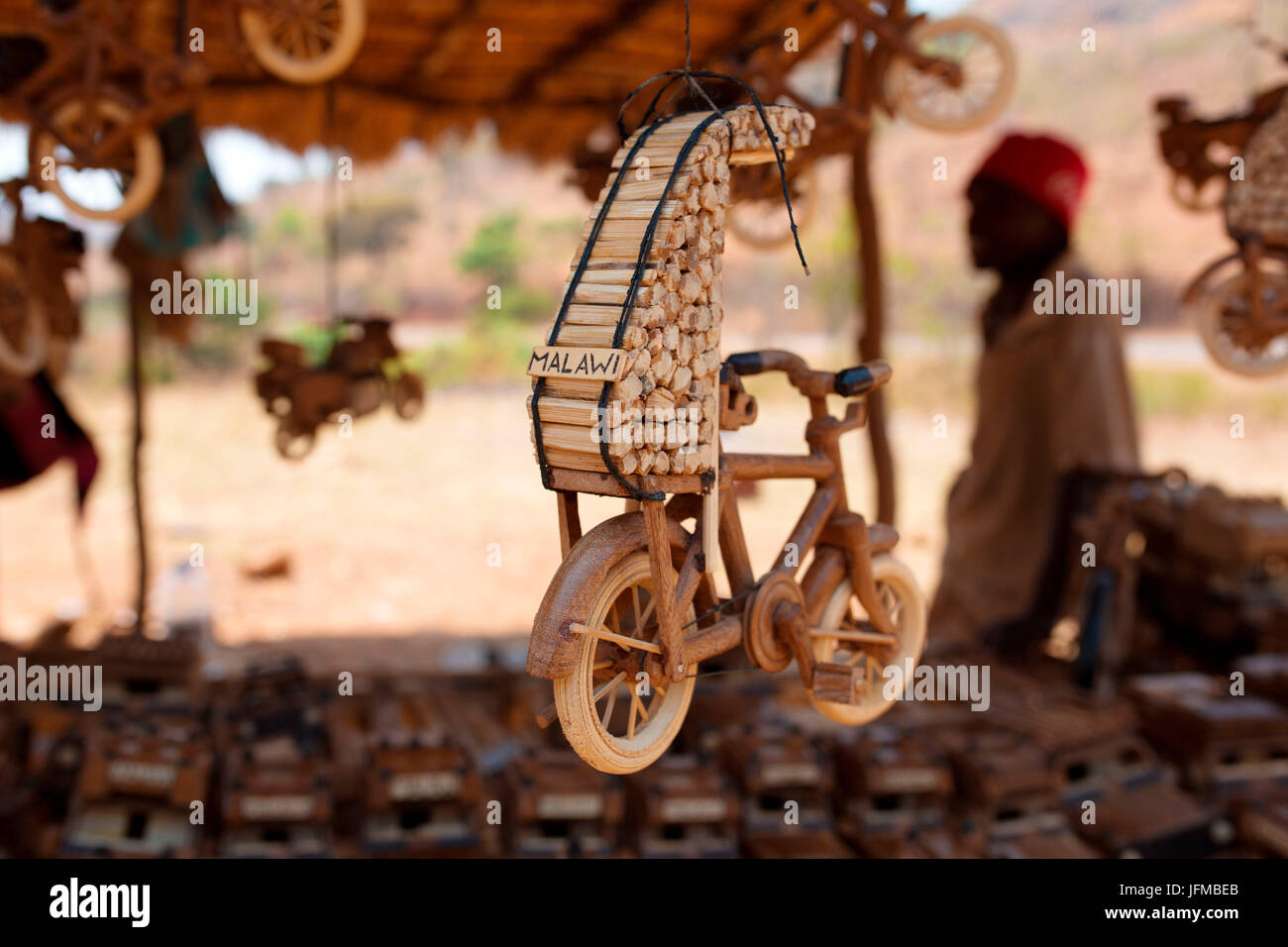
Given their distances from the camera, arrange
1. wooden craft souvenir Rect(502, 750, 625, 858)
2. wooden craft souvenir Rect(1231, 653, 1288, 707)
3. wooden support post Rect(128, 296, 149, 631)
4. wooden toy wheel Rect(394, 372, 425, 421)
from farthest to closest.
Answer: wooden support post Rect(128, 296, 149, 631), wooden toy wheel Rect(394, 372, 425, 421), wooden craft souvenir Rect(1231, 653, 1288, 707), wooden craft souvenir Rect(502, 750, 625, 858)

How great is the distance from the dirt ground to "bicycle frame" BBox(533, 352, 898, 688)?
6.86 ft

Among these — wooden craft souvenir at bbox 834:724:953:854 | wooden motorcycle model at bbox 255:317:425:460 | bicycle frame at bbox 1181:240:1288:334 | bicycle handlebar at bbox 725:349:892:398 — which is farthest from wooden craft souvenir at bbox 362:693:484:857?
bicycle frame at bbox 1181:240:1288:334

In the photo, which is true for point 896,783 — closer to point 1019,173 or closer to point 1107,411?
point 1107,411

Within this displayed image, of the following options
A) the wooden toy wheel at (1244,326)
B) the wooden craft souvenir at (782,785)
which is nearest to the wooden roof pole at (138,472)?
the wooden craft souvenir at (782,785)

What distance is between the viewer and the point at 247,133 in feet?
26.0

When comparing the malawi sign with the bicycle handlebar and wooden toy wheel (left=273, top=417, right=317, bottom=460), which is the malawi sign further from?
wooden toy wheel (left=273, top=417, right=317, bottom=460)

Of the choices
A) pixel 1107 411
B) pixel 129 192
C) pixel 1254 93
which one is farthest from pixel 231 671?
pixel 1254 93

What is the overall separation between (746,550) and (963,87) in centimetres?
289

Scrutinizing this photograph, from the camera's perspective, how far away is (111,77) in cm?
357

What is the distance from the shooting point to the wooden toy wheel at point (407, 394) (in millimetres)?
5008

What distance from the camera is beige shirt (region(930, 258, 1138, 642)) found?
5.84m

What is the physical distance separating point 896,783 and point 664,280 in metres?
2.67

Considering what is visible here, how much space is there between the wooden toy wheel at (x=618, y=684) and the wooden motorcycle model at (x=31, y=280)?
2.82m

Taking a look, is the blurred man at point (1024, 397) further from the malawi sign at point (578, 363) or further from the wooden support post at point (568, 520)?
the malawi sign at point (578, 363)
